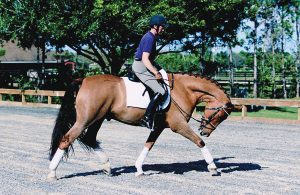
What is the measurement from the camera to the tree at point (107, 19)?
2336 cm

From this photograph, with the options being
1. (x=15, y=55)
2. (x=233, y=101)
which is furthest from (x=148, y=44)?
(x=15, y=55)

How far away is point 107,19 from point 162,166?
15100mm

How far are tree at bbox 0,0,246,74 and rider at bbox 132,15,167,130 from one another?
1487cm

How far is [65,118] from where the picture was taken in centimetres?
824

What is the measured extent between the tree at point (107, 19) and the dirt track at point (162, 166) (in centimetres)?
861

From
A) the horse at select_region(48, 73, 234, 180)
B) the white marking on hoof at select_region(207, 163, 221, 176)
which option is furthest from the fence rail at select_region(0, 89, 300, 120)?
the white marking on hoof at select_region(207, 163, 221, 176)

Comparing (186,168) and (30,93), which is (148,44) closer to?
(186,168)

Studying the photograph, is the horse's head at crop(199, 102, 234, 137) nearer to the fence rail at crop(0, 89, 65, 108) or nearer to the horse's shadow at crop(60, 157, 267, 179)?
the horse's shadow at crop(60, 157, 267, 179)

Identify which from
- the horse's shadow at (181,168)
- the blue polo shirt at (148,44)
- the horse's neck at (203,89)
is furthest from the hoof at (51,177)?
the horse's neck at (203,89)

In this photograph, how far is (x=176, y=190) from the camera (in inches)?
284

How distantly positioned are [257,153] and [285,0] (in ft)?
92.9

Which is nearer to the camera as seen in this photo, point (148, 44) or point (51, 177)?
point (51, 177)

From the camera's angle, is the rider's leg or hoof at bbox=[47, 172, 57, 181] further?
the rider's leg

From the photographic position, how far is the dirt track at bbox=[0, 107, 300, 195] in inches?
290
